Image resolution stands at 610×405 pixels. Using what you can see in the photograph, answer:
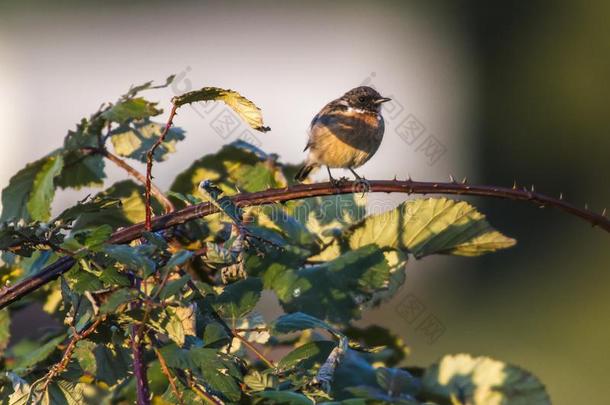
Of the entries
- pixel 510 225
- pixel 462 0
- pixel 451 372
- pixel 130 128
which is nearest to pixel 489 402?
pixel 451 372

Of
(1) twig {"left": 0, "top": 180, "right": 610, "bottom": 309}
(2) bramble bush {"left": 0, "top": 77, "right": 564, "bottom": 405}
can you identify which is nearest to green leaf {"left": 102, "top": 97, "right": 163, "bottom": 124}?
(2) bramble bush {"left": 0, "top": 77, "right": 564, "bottom": 405}

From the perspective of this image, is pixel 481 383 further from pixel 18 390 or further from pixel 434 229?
pixel 18 390

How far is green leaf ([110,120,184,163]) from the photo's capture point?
2.22m

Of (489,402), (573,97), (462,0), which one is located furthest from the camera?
(462,0)

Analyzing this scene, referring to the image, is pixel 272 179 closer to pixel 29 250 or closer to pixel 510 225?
pixel 29 250

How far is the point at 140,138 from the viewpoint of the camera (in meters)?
2.26

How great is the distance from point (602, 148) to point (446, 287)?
2.17m

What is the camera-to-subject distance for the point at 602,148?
895 centimetres

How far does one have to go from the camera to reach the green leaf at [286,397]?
127 cm

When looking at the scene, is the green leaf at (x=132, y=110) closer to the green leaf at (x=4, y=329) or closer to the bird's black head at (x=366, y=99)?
the green leaf at (x=4, y=329)

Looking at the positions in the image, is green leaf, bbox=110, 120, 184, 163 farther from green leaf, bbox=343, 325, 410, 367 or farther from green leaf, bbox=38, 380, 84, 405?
green leaf, bbox=38, 380, 84, 405

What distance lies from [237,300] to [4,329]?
2.15ft

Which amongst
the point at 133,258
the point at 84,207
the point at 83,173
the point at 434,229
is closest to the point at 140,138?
the point at 83,173

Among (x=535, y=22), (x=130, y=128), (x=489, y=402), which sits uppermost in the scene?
(x=535, y=22)
